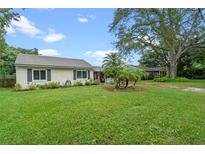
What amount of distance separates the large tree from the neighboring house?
Result: 6.40 metres

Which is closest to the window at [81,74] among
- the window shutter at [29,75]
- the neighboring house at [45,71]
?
the neighboring house at [45,71]

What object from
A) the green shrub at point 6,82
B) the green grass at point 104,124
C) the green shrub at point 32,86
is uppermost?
the green shrub at point 6,82

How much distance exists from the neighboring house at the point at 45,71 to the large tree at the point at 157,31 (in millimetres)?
6398

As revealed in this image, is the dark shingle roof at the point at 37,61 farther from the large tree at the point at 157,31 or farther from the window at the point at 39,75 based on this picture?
the large tree at the point at 157,31

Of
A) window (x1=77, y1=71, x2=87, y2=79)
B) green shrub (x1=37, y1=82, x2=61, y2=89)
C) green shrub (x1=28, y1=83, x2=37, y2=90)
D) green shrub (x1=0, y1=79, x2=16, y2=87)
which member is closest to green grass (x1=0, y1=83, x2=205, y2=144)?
green shrub (x1=28, y1=83, x2=37, y2=90)

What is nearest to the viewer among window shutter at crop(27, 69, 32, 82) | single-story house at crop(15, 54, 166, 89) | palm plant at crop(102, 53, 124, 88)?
palm plant at crop(102, 53, 124, 88)

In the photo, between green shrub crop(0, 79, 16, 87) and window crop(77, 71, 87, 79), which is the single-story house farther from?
green shrub crop(0, 79, 16, 87)

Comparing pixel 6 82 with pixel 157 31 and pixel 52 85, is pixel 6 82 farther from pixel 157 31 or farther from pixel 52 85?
pixel 157 31

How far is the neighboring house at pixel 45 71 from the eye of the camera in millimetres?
14775

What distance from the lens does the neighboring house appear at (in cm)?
1477

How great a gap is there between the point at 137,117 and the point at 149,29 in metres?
19.1

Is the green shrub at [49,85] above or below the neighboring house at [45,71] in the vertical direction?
below
